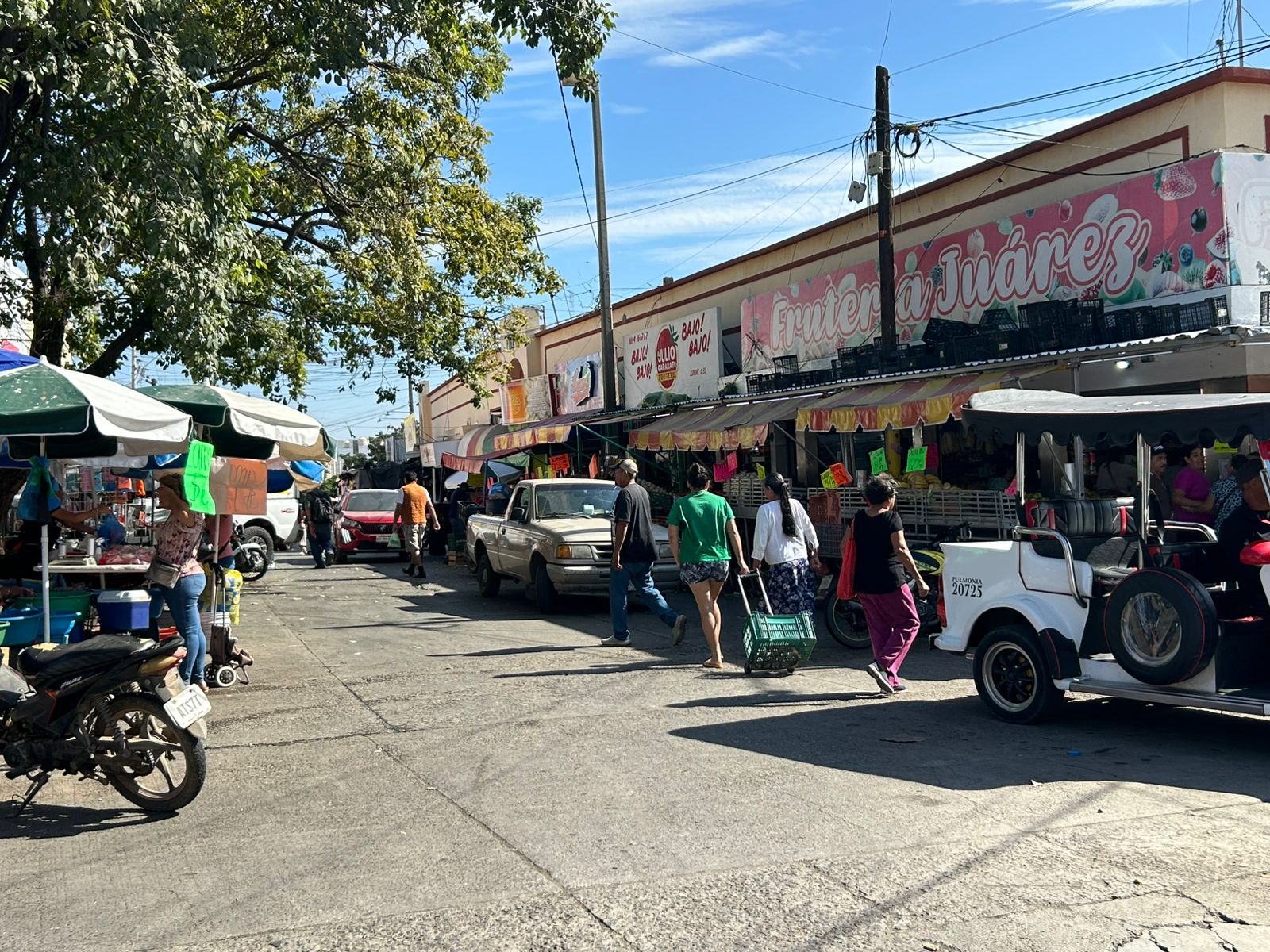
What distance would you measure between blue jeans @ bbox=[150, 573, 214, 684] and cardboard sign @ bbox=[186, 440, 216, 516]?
53cm

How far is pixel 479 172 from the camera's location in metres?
21.1

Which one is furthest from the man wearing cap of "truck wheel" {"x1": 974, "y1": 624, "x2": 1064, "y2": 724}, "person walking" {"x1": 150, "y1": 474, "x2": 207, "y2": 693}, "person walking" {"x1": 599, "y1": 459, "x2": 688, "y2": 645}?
"person walking" {"x1": 150, "y1": 474, "x2": 207, "y2": 693}

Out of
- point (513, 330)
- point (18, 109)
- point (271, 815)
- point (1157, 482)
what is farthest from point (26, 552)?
point (513, 330)

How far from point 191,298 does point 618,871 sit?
8.40m

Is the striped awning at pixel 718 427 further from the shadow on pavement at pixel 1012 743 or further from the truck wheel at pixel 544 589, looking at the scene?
the shadow on pavement at pixel 1012 743

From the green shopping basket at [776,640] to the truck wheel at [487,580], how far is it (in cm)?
792

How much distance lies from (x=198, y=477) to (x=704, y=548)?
4486 mm

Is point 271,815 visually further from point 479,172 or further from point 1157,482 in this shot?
point 479,172

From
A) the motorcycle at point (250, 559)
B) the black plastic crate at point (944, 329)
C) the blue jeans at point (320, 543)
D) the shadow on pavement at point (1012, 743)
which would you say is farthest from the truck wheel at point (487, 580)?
the shadow on pavement at point (1012, 743)

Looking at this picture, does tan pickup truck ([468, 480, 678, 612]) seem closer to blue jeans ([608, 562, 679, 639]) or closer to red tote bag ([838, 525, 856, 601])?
blue jeans ([608, 562, 679, 639])

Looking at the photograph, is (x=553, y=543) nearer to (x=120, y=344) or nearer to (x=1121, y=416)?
(x=120, y=344)

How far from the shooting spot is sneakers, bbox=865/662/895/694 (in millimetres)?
9406

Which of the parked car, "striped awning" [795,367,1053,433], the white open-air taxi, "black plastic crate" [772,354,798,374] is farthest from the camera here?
the parked car

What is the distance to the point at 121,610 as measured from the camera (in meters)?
9.14
